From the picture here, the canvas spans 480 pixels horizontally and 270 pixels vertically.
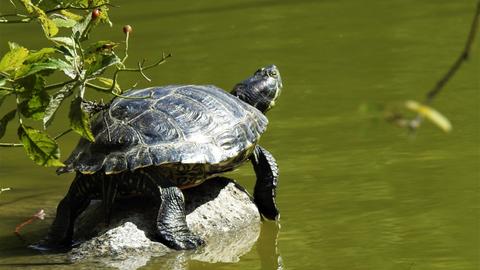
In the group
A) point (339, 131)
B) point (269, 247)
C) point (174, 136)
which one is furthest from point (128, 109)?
point (339, 131)

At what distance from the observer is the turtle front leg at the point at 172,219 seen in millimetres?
4496

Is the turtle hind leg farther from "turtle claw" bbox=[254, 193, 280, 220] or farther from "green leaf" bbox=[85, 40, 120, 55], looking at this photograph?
"green leaf" bbox=[85, 40, 120, 55]

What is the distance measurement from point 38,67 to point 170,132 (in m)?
1.72

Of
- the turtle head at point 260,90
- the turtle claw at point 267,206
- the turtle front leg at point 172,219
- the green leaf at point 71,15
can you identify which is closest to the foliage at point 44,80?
the green leaf at point 71,15

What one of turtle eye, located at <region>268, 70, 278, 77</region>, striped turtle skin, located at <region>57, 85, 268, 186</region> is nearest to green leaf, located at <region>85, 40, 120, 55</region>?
striped turtle skin, located at <region>57, 85, 268, 186</region>

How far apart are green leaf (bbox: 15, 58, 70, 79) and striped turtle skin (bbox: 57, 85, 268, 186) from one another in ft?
4.77

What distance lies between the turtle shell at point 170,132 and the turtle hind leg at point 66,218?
0.49 feet

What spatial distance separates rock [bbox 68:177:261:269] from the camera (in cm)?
450

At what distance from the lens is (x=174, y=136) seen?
4.61 m

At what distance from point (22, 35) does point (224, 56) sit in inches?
147

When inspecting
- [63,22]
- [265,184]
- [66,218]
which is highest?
[63,22]

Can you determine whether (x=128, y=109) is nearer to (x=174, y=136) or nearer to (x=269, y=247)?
(x=174, y=136)

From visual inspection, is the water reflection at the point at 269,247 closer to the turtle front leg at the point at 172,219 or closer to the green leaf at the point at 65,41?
the turtle front leg at the point at 172,219

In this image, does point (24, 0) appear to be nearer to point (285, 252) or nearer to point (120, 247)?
point (120, 247)
